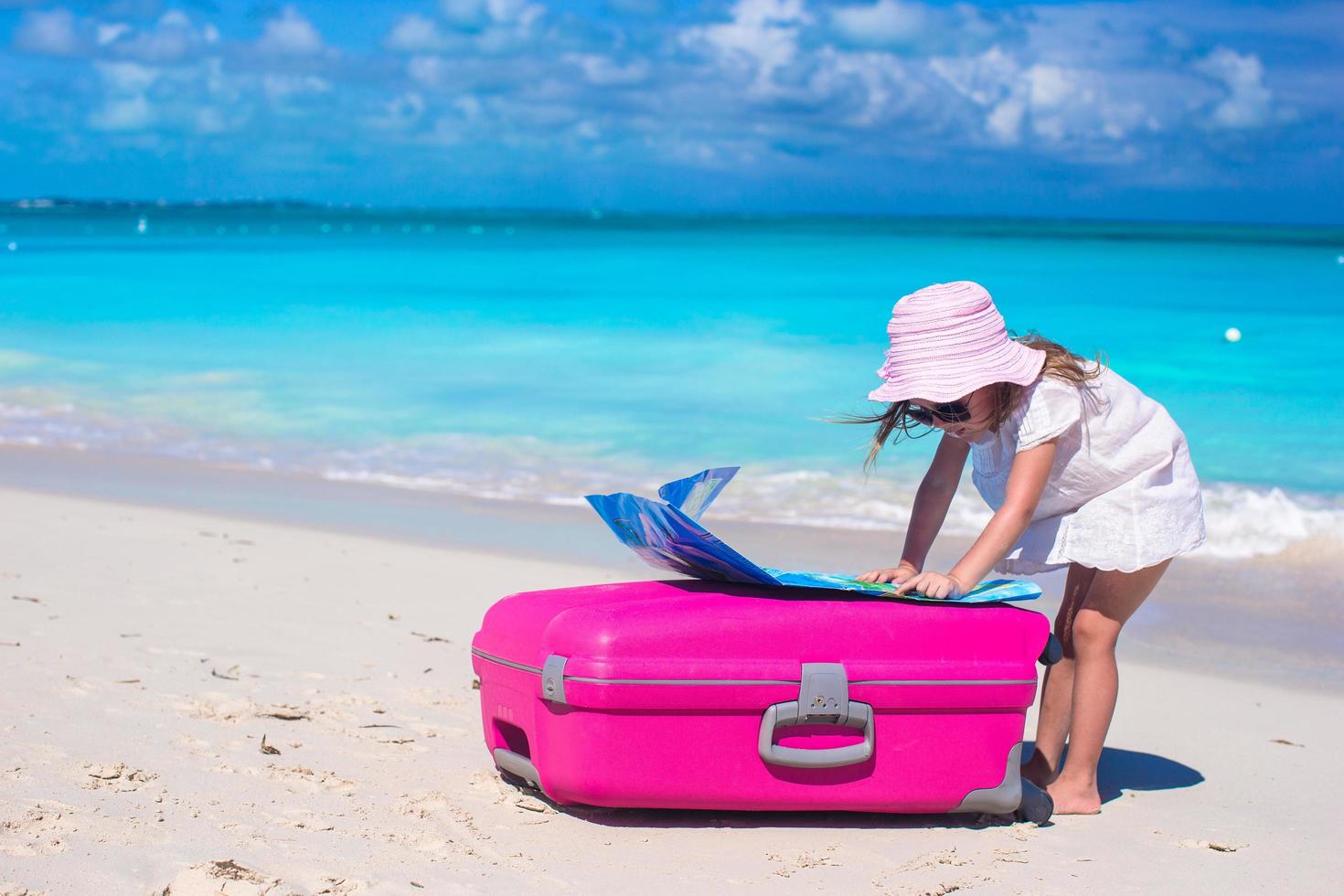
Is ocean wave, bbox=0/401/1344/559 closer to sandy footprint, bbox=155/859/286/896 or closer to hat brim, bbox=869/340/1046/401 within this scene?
hat brim, bbox=869/340/1046/401

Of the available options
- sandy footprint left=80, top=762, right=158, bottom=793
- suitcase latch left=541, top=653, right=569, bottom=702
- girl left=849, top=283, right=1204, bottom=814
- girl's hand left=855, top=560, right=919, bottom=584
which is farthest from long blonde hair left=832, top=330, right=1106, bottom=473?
sandy footprint left=80, top=762, right=158, bottom=793

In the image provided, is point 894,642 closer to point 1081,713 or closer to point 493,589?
point 1081,713

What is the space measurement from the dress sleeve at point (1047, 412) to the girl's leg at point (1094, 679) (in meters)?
0.38

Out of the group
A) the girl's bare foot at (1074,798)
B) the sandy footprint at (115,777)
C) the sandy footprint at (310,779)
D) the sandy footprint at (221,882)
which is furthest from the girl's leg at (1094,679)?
the sandy footprint at (115,777)

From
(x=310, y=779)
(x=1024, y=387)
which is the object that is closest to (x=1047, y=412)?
(x=1024, y=387)

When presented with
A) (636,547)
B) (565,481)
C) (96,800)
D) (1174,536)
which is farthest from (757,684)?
(565,481)

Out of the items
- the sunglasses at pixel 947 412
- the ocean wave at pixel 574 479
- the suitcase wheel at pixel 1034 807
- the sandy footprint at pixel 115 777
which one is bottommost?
the sandy footprint at pixel 115 777

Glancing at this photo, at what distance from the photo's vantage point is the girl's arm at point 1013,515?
2615 mm

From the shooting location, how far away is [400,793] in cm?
273

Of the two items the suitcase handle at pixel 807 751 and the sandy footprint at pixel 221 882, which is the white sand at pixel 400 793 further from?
the suitcase handle at pixel 807 751

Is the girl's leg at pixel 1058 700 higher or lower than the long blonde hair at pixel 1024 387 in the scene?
lower

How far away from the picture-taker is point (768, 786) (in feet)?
8.38

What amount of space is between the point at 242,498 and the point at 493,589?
2396 mm

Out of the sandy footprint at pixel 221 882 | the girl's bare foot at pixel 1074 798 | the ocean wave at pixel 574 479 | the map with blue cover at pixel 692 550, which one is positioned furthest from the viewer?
the ocean wave at pixel 574 479
